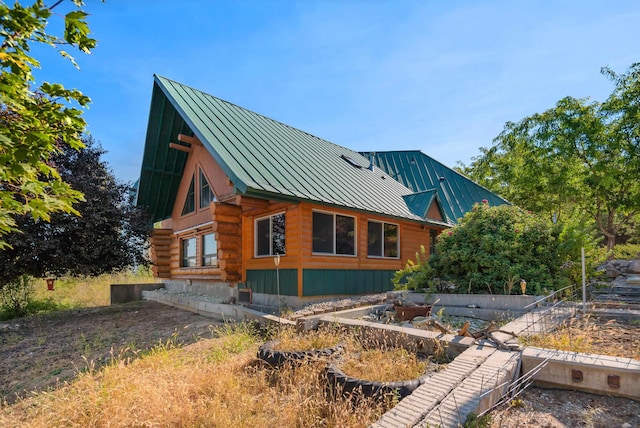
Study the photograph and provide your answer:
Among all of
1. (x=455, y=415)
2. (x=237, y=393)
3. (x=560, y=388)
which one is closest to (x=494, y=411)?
(x=455, y=415)

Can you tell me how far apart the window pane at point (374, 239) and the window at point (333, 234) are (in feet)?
2.98

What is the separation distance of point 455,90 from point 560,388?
28.6 ft

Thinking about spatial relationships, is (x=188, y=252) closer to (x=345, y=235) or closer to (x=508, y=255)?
(x=345, y=235)

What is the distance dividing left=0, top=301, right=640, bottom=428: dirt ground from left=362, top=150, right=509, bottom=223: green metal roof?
11413 millimetres

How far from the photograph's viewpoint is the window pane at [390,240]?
491 inches

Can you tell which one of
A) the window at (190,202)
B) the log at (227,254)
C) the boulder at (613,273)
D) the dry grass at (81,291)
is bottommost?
the dry grass at (81,291)

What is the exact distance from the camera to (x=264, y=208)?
1073cm

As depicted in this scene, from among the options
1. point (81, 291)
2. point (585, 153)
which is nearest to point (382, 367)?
point (81, 291)

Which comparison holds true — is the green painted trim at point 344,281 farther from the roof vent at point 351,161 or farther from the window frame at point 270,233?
the roof vent at point 351,161

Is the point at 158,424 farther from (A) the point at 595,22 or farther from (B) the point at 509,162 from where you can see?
(B) the point at 509,162

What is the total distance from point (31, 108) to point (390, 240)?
10.8 m

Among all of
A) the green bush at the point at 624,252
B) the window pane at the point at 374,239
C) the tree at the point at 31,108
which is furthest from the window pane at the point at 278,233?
the green bush at the point at 624,252

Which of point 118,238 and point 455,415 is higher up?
point 118,238

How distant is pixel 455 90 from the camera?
1049 cm
